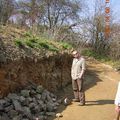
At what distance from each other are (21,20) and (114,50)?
6.51 m

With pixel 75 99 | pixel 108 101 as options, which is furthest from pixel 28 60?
pixel 108 101

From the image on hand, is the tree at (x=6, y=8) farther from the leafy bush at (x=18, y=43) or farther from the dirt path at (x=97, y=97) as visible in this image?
the leafy bush at (x=18, y=43)

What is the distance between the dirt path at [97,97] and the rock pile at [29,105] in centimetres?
43

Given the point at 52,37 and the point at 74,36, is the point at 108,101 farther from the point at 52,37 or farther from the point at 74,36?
the point at 74,36

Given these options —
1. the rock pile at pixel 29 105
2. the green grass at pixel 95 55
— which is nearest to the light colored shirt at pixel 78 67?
the rock pile at pixel 29 105

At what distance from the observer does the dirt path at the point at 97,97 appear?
969 cm

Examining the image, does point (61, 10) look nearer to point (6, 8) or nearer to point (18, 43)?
point (6, 8)

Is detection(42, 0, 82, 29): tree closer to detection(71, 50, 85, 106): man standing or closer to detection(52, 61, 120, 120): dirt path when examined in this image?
detection(52, 61, 120, 120): dirt path

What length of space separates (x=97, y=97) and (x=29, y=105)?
3129 millimetres

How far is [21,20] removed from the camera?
76.0 feet

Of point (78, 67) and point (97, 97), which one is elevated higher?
point (78, 67)

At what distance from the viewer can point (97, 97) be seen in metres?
11.7

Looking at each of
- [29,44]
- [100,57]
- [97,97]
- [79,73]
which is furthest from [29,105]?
[100,57]

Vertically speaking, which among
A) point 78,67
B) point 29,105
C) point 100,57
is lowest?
point 29,105
